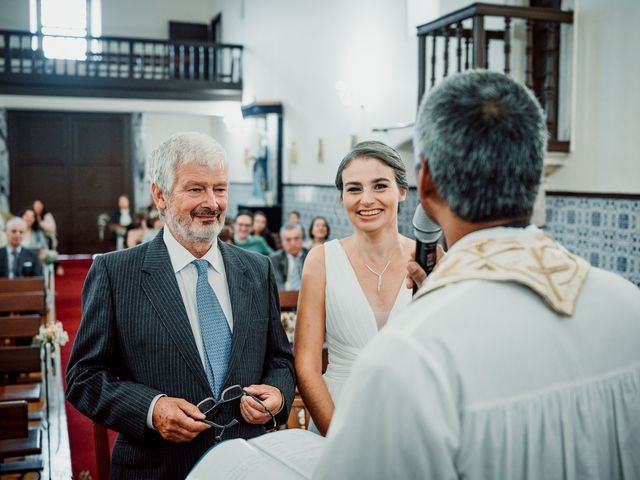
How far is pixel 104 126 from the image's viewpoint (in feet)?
62.2

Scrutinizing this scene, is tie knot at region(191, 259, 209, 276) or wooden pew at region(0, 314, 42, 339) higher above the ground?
tie knot at region(191, 259, 209, 276)

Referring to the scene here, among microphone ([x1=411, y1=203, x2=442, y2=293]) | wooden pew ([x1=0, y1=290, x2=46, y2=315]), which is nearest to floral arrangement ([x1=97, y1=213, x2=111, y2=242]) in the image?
wooden pew ([x1=0, y1=290, x2=46, y2=315])

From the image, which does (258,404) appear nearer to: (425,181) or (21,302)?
(425,181)

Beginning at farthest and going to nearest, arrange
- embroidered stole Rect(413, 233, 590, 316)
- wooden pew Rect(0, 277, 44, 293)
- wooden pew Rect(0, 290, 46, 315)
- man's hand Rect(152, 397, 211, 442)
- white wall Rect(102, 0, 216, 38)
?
white wall Rect(102, 0, 216, 38)
wooden pew Rect(0, 277, 44, 293)
wooden pew Rect(0, 290, 46, 315)
man's hand Rect(152, 397, 211, 442)
embroidered stole Rect(413, 233, 590, 316)

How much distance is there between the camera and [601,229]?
19.9 ft

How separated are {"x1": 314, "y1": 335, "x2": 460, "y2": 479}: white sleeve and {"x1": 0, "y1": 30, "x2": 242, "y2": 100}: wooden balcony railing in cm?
1562

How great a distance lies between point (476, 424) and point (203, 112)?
1664 cm

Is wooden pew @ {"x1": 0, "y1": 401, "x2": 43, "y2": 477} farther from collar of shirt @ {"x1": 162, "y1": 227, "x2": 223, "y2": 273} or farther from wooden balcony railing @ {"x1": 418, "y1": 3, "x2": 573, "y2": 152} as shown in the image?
wooden balcony railing @ {"x1": 418, "y1": 3, "x2": 573, "y2": 152}

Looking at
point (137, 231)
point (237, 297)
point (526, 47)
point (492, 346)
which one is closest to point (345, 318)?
point (237, 297)

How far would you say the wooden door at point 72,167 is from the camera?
18312 mm

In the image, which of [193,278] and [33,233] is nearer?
[193,278]

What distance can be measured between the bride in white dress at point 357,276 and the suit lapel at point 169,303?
35 cm

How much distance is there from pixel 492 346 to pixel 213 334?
3.88 ft

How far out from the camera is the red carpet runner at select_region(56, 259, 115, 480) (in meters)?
5.09
